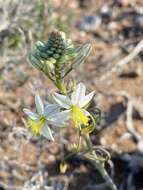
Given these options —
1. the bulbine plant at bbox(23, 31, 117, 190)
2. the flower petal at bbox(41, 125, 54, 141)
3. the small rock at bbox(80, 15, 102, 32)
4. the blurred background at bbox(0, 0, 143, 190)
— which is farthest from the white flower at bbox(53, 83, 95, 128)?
the small rock at bbox(80, 15, 102, 32)

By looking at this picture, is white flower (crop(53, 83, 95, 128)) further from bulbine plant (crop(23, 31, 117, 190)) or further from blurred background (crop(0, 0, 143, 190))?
blurred background (crop(0, 0, 143, 190))

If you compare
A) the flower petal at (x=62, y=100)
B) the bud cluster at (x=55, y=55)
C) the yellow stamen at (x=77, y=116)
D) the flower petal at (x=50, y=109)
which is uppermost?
the bud cluster at (x=55, y=55)

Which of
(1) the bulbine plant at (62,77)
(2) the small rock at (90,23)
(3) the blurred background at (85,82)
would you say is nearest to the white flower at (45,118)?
(1) the bulbine plant at (62,77)

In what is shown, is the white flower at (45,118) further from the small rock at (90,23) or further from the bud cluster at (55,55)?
the small rock at (90,23)

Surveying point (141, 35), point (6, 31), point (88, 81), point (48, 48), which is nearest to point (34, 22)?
point (6, 31)

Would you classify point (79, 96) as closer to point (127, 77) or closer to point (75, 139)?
point (75, 139)
